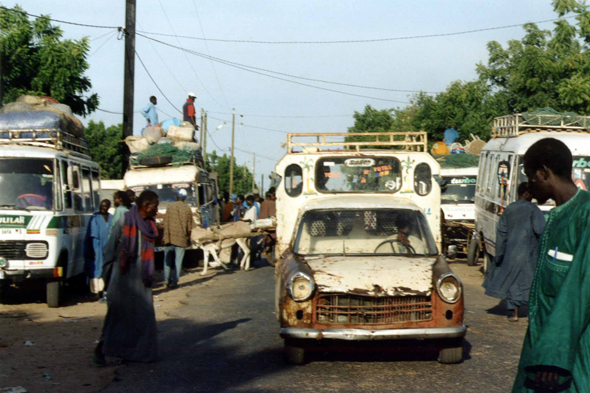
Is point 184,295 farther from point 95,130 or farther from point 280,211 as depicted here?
point 95,130

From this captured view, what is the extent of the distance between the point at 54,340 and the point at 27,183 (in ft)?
12.1

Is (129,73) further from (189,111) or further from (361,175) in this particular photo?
(361,175)

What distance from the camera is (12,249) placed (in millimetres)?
11828

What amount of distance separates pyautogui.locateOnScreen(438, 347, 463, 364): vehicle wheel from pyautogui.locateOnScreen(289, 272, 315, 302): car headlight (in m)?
1.49

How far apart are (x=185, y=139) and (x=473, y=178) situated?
8309 mm

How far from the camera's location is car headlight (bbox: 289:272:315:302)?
24.6ft

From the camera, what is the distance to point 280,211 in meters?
12.0

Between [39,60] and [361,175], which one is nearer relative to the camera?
[361,175]

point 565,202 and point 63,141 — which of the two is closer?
point 565,202

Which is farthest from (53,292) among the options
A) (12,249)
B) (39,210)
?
(39,210)

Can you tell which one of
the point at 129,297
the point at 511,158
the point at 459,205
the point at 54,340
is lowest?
the point at 54,340

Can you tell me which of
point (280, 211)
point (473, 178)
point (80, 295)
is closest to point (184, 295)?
point (80, 295)

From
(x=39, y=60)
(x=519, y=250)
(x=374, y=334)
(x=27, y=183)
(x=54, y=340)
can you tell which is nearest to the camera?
(x=374, y=334)

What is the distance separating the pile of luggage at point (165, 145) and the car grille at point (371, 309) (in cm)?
1334
